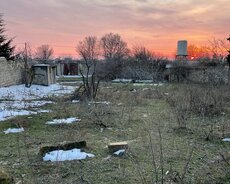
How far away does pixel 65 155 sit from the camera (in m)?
5.70

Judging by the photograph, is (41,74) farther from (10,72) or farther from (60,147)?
(60,147)

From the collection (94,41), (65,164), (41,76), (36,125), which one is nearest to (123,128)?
(36,125)

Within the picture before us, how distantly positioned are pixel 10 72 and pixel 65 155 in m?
18.7

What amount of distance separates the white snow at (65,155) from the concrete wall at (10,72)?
16.8 meters

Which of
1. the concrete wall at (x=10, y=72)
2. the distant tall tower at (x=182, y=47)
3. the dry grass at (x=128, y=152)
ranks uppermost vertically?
the distant tall tower at (x=182, y=47)

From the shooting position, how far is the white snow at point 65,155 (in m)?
5.59

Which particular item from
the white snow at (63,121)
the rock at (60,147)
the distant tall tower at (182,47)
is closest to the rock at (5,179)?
the rock at (60,147)

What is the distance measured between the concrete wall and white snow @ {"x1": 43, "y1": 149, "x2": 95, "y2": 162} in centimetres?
1680

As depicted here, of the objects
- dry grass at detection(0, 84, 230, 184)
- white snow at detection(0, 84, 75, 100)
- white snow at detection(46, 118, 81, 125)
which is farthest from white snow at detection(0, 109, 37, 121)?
white snow at detection(0, 84, 75, 100)

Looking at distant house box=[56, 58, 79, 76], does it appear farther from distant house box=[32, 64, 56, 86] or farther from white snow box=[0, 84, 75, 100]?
white snow box=[0, 84, 75, 100]

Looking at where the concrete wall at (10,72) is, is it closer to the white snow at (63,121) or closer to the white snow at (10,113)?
the white snow at (10,113)

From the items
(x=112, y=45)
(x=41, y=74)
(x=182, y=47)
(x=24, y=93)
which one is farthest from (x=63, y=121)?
(x=112, y=45)

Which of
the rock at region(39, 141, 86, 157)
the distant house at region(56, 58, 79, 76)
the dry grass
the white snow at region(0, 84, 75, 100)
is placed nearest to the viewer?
the dry grass

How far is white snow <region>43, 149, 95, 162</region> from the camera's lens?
18.4 feet
